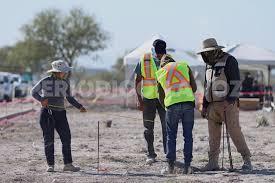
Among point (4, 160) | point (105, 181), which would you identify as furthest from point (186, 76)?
point (4, 160)

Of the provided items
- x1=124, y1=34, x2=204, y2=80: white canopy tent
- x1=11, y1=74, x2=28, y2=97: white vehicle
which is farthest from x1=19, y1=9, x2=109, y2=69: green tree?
x1=124, y1=34, x2=204, y2=80: white canopy tent

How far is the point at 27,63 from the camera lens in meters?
48.5

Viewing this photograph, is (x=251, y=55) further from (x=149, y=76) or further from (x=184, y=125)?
(x=184, y=125)

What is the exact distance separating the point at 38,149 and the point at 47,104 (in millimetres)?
2965

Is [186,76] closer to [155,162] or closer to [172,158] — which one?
[172,158]

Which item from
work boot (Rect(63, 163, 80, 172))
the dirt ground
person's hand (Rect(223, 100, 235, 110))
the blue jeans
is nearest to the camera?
A: the dirt ground

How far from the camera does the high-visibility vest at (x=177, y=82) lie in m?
9.70

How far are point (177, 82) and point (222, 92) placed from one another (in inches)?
26.8

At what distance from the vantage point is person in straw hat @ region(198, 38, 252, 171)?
9.80 m

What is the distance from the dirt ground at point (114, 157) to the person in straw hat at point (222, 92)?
39cm

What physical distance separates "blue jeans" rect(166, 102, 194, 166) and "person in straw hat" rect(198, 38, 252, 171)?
0.42 metres

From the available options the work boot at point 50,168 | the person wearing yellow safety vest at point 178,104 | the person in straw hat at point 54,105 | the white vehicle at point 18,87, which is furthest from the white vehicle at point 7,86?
the person wearing yellow safety vest at point 178,104

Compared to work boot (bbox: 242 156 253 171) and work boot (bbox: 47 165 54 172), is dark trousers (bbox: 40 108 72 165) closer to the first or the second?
work boot (bbox: 47 165 54 172)

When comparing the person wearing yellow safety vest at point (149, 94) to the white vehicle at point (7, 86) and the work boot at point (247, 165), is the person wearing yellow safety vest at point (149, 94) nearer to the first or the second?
the work boot at point (247, 165)
